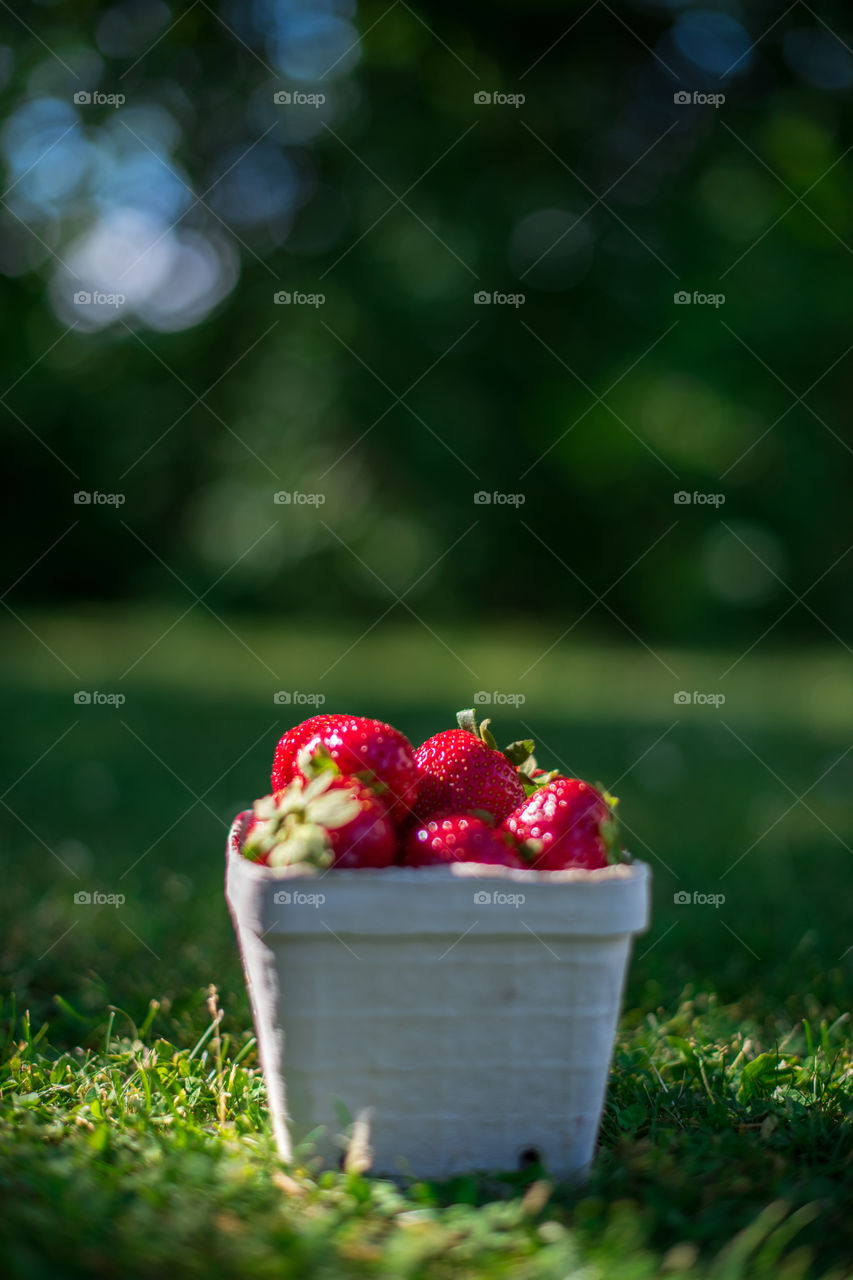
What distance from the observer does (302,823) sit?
1.33 m

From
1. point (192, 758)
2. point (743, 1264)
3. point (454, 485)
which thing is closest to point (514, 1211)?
point (743, 1264)

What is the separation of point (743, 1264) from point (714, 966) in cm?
107

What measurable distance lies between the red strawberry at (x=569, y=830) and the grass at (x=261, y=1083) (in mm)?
240

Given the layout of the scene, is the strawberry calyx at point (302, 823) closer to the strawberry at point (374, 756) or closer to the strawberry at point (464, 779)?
the strawberry at point (374, 756)

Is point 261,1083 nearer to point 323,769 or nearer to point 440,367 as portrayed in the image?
point 323,769

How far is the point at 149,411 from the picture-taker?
35.4 ft

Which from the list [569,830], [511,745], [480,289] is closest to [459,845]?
[569,830]

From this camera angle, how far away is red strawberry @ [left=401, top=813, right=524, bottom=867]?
135cm

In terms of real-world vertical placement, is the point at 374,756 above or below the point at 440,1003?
above

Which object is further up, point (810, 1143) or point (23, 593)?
point (23, 593)

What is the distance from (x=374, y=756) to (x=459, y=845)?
14cm

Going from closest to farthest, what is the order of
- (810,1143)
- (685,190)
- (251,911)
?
(251,911) → (810,1143) → (685,190)

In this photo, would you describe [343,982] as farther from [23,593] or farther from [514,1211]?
[23,593]

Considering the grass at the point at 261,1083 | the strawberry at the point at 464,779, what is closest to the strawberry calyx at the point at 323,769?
the strawberry at the point at 464,779
